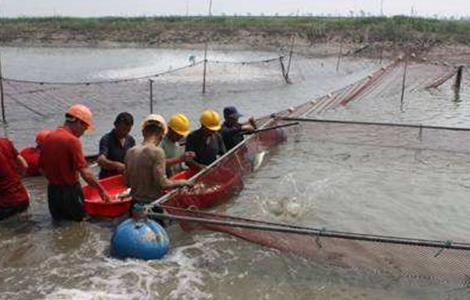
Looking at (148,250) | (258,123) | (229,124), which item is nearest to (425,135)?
(258,123)

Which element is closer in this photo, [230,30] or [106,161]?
[106,161]

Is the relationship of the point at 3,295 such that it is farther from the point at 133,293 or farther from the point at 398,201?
the point at 398,201

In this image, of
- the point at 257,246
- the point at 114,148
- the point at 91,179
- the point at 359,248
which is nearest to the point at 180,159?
the point at 114,148

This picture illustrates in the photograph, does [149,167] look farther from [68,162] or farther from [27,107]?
[27,107]

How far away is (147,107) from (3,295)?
12138 millimetres

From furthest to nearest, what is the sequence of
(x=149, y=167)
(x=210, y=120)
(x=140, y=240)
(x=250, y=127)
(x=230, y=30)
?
(x=230, y=30), (x=250, y=127), (x=210, y=120), (x=149, y=167), (x=140, y=240)

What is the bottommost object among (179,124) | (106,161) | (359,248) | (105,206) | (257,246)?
(257,246)

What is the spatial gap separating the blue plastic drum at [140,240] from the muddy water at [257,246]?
0.31 ft

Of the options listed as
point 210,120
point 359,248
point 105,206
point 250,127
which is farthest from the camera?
point 250,127

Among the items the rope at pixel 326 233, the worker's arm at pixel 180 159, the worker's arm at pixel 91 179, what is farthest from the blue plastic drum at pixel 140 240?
the worker's arm at pixel 180 159

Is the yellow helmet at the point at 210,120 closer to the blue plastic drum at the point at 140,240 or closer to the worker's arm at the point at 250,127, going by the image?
the worker's arm at the point at 250,127

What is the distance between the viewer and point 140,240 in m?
5.64

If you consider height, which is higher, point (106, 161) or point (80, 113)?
point (80, 113)

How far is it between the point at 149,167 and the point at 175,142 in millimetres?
1441
